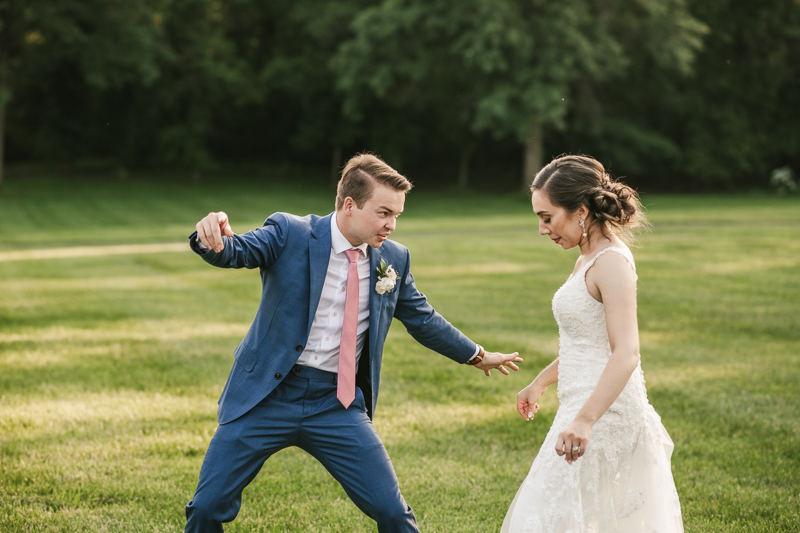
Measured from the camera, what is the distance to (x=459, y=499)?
4.64 m

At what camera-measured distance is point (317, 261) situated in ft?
11.1

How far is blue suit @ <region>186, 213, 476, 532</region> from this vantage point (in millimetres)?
3250

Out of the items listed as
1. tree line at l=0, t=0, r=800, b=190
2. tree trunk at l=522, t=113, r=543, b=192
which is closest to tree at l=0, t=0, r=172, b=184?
tree line at l=0, t=0, r=800, b=190

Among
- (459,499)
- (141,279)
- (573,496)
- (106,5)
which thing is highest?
(106,5)

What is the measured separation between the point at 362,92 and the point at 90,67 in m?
12.4

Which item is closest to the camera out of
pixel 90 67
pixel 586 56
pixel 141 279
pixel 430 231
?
pixel 141 279

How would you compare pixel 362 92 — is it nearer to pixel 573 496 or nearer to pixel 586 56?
pixel 586 56

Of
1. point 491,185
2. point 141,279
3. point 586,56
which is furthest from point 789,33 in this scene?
point 141,279

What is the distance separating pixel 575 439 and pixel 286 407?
1.24 meters

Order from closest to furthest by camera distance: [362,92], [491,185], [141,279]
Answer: [141,279]
[362,92]
[491,185]

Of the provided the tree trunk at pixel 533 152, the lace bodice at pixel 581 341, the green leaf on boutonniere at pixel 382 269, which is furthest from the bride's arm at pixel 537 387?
the tree trunk at pixel 533 152

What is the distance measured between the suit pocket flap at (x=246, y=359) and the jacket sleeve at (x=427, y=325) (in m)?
0.77

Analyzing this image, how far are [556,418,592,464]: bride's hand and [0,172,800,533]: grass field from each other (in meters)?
1.59

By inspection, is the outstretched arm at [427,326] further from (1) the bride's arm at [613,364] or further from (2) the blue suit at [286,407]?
(1) the bride's arm at [613,364]
